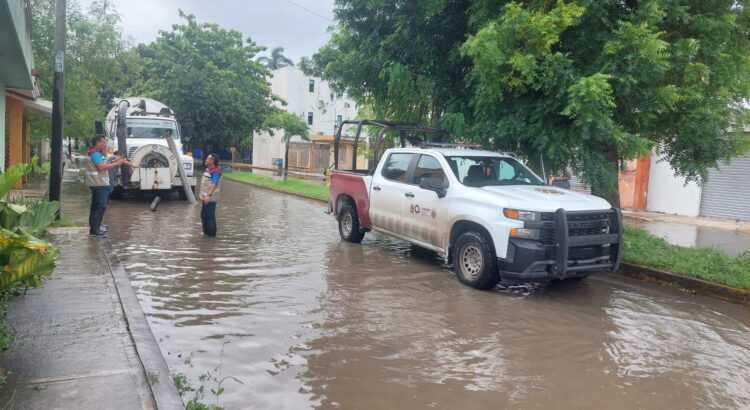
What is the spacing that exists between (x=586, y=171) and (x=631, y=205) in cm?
1128

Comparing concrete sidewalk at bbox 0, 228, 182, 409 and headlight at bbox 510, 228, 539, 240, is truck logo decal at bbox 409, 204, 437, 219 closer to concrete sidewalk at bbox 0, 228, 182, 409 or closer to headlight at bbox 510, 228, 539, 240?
headlight at bbox 510, 228, 539, 240

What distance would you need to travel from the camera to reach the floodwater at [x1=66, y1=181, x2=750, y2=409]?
4.54m

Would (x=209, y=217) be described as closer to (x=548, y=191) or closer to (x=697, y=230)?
(x=548, y=191)

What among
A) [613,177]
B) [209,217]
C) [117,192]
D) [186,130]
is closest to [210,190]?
[209,217]

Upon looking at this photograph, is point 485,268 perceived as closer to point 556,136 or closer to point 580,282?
point 580,282

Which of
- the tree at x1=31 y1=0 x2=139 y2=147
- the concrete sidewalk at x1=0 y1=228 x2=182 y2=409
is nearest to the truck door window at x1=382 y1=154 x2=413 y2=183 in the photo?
the concrete sidewalk at x1=0 y1=228 x2=182 y2=409

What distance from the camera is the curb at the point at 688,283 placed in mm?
7691

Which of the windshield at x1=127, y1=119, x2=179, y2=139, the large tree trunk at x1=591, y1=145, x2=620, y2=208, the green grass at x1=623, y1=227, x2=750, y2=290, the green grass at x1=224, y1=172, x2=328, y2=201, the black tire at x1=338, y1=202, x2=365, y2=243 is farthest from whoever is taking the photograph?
the green grass at x1=224, y1=172, x2=328, y2=201

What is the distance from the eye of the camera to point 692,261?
9.02m

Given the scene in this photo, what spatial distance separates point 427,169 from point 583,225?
2.66 m

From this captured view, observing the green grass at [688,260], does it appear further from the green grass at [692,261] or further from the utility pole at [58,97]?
the utility pole at [58,97]

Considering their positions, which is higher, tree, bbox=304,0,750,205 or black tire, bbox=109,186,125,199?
tree, bbox=304,0,750,205

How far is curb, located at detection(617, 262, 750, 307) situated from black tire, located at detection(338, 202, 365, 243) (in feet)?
14.8

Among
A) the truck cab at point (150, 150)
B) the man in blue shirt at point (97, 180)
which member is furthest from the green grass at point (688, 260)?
the truck cab at point (150, 150)
